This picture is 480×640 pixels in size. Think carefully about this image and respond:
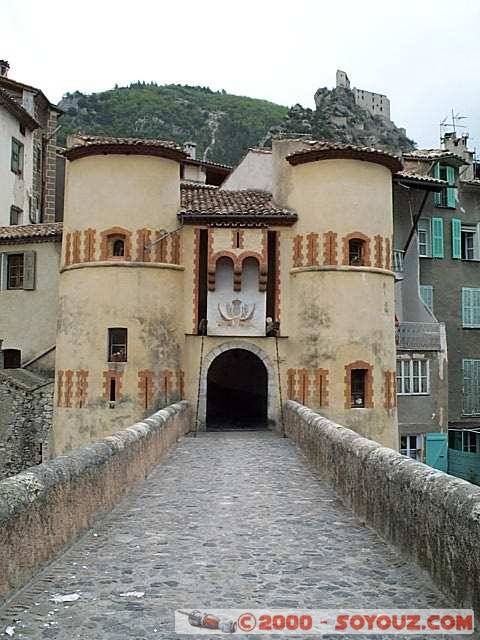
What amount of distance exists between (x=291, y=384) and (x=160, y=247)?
236 inches

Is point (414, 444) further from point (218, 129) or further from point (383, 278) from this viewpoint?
point (218, 129)

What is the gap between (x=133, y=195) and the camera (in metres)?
22.2

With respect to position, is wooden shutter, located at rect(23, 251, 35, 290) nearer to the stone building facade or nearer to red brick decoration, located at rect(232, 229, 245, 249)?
the stone building facade

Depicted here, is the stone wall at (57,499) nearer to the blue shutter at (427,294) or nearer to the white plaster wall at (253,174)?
the white plaster wall at (253,174)

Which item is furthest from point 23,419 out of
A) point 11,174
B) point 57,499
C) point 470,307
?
point 57,499

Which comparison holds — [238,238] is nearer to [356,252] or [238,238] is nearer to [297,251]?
[297,251]

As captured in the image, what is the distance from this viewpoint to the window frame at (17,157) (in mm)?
32978

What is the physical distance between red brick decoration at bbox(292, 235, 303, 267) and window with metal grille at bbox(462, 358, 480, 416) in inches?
479

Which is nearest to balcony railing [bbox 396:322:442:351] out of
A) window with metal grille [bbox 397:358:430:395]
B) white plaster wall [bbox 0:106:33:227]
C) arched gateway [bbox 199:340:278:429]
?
window with metal grille [bbox 397:358:430:395]

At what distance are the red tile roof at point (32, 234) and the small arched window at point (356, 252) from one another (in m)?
11.0

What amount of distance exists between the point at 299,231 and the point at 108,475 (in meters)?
14.9

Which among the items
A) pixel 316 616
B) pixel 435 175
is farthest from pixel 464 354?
pixel 316 616

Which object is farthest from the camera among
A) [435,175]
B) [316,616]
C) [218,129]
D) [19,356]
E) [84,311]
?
[218,129]

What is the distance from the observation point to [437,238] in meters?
31.0
